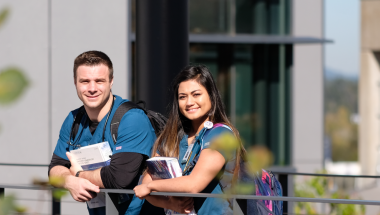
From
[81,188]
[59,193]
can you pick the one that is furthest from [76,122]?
[59,193]

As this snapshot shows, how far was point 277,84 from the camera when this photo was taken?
1086cm

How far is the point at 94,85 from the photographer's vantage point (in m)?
2.59

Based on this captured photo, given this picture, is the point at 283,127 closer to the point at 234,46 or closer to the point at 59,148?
the point at 234,46

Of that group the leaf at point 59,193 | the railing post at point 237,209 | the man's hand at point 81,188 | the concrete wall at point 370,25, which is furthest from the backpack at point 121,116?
the concrete wall at point 370,25

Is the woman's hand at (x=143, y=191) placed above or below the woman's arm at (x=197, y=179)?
below

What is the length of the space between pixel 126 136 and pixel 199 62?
8.05m

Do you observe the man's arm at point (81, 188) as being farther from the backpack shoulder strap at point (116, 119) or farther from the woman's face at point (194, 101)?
the woman's face at point (194, 101)

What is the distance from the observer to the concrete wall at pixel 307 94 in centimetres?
1087

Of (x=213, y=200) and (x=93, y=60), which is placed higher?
(x=93, y=60)

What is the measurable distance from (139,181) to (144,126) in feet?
0.98

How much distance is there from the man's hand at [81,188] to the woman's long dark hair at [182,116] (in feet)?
1.22

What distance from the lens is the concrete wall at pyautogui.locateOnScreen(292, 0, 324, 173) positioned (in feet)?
35.7

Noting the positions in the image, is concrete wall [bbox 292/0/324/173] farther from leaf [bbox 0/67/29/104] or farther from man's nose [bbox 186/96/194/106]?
leaf [bbox 0/67/29/104]

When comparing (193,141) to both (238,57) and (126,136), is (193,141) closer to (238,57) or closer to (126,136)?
(126,136)
